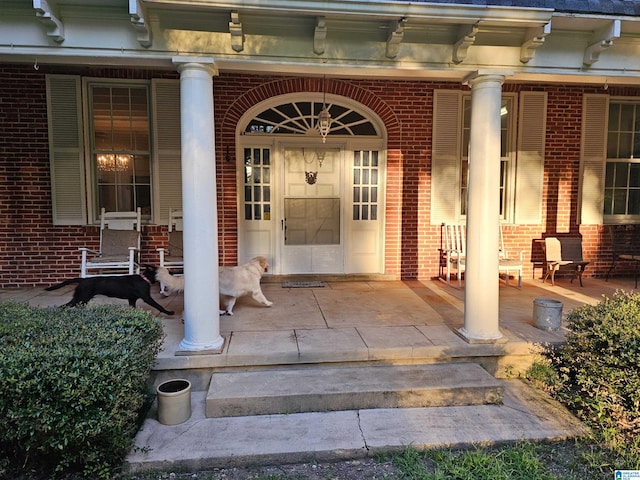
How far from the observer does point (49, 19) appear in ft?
10.5

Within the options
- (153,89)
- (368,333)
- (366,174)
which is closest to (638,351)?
(368,333)

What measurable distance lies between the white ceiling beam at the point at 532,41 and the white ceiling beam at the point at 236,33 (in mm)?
2457

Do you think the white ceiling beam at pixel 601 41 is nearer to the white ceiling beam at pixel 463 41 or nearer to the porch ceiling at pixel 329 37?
the porch ceiling at pixel 329 37

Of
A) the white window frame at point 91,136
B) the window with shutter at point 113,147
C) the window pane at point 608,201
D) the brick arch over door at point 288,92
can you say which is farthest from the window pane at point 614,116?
the white window frame at point 91,136

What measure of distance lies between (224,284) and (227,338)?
0.83 meters

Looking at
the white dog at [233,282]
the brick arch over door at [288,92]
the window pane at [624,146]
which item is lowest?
the white dog at [233,282]

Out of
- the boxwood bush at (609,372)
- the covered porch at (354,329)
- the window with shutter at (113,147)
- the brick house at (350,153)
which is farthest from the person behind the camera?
the window with shutter at (113,147)

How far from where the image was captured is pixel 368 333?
13.8 feet

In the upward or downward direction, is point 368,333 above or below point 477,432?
above

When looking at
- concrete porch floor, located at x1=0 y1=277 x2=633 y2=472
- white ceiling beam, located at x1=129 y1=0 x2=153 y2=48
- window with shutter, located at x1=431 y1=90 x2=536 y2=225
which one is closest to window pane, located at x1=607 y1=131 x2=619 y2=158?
window with shutter, located at x1=431 y1=90 x2=536 y2=225

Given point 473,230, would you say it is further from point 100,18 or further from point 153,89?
point 153,89

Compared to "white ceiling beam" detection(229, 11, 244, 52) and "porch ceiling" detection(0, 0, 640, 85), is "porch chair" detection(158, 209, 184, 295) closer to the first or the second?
"porch ceiling" detection(0, 0, 640, 85)

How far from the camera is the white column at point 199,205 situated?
3576 mm

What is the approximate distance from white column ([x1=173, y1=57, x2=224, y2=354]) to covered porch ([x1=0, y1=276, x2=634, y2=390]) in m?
0.22
